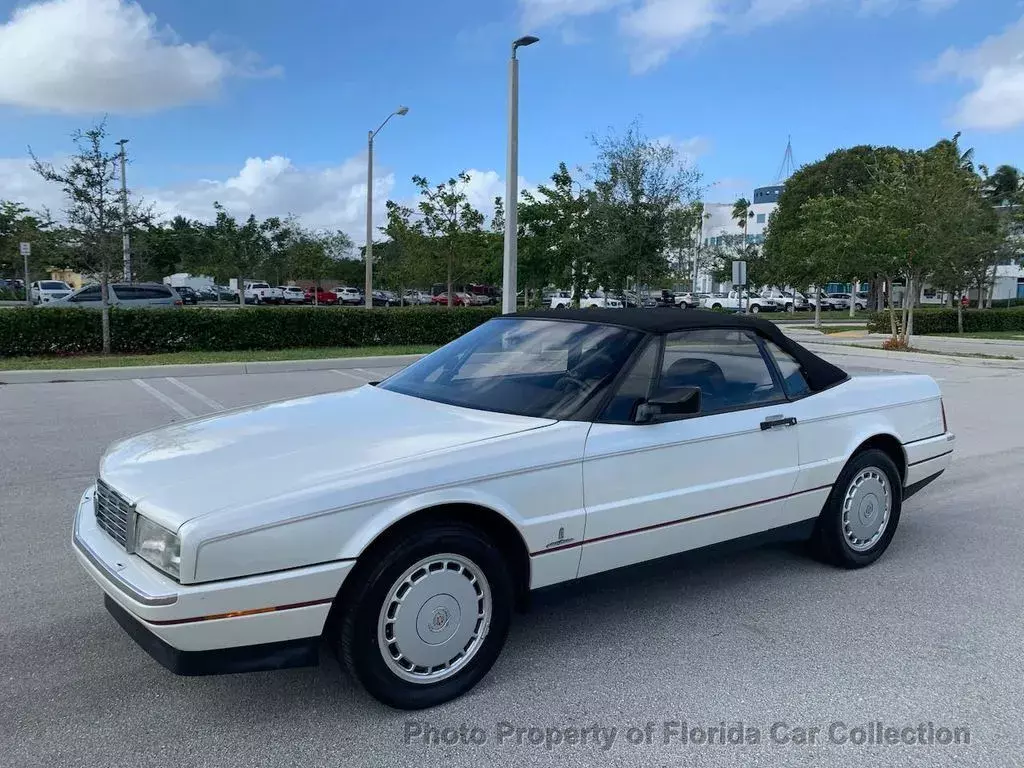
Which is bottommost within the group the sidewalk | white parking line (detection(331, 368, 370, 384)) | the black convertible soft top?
white parking line (detection(331, 368, 370, 384))

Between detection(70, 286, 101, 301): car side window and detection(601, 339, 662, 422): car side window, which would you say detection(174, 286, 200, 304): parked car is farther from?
detection(601, 339, 662, 422): car side window

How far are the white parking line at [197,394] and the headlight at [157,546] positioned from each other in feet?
24.3

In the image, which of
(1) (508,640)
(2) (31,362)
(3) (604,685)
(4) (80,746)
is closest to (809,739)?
(3) (604,685)

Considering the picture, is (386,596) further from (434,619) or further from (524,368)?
(524,368)

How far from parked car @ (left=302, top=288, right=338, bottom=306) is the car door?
53.7 m

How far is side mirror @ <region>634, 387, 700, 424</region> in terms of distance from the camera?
3514 millimetres

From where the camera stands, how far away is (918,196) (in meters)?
21.1

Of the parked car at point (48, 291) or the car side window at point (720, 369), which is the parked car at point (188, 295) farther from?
the car side window at point (720, 369)

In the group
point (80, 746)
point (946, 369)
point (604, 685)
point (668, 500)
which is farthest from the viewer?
point (946, 369)

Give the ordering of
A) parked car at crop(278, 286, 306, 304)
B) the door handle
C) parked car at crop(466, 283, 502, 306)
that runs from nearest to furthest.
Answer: the door handle, parked car at crop(278, 286, 306, 304), parked car at crop(466, 283, 502, 306)

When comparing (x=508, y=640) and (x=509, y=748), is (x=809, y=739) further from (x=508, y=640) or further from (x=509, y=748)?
(x=508, y=640)

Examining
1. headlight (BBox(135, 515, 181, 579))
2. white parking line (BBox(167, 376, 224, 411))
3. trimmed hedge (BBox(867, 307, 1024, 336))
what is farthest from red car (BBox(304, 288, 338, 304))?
headlight (BBox(135, 515, 181, 579))

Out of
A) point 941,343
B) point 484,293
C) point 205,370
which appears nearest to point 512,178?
point 205,370

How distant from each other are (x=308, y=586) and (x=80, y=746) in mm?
981
